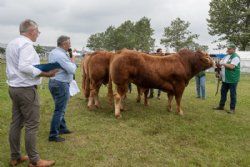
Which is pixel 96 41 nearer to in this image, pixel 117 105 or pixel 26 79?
pixel 117 105

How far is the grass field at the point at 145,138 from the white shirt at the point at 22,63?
4.63ft

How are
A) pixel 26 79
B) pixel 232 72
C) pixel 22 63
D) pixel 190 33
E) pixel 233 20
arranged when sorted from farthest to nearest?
pixel 190 33 → pixel 233 20 → pixel 232 72 → pixel 26 79 → pixel 22 63

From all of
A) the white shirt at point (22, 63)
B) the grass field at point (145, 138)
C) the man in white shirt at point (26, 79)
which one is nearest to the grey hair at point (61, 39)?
the man in white shirt at point (26, 79)

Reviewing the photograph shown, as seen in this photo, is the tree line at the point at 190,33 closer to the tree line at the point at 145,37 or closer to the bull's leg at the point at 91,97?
the tree line at the point at 145,37

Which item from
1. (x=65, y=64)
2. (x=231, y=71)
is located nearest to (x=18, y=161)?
(x=65, y=64)

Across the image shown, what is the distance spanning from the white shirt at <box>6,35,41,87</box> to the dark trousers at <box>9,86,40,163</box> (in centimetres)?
11

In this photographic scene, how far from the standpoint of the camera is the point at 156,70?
28.4ft

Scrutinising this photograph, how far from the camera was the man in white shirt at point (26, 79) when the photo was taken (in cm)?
443

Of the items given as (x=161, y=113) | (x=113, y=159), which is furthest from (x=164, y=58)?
(x=113, y=159)

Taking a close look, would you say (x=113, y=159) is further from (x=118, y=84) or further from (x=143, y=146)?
(x=118, y=84)

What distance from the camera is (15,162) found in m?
5.01

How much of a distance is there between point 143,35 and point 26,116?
49136 millimetres

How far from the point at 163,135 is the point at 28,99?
320cm

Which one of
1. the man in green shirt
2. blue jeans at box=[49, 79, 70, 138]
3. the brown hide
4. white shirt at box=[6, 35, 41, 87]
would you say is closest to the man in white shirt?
white shirt at box=[6, 35, 41, 87]
